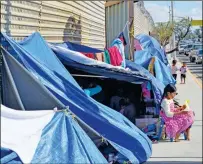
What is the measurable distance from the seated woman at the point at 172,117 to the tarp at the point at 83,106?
200 centimetres

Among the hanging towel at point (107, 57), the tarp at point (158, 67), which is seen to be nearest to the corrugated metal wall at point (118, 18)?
the tarp at point (158, 67)

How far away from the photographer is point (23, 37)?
7.35 m

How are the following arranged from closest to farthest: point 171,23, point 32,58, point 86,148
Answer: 1. point 86,148
2. point 32,58
3. point 171,23

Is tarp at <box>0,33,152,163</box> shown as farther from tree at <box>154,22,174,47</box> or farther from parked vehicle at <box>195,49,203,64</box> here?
tree at <box>154,22,174,47</box>

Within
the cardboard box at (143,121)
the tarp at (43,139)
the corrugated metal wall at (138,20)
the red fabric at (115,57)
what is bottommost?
the cardboard box at (143,121)

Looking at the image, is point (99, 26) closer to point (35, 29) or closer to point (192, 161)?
point (35, 29)

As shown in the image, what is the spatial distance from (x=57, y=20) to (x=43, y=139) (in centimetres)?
498

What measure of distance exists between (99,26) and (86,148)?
9612mm

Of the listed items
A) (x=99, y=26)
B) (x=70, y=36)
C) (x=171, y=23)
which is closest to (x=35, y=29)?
(x=70, y=36)

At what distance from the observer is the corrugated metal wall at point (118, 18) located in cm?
1230

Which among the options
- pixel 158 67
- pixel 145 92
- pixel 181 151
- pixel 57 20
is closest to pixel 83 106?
pixel 181 151

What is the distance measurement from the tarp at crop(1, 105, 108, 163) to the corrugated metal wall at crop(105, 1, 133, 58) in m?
5.90

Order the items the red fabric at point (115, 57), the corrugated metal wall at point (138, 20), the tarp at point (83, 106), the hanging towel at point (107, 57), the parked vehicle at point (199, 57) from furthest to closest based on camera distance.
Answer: the parked vehicle at point (199, 57) → the corrugated metal wall at point (138, 20) → the red fabric at point (115, 57) → the hanging towel at point (107, 57) → the tarp at point (83, 106)

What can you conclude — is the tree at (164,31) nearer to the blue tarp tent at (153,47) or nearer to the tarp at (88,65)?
the blue tarp tent at (153,47)
